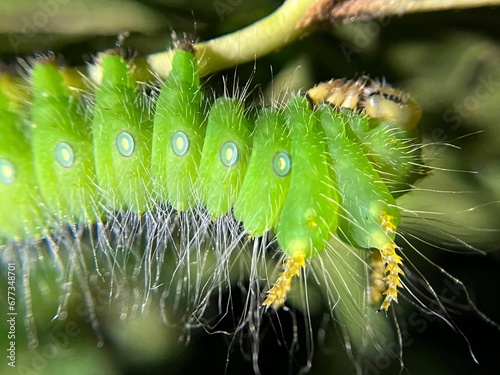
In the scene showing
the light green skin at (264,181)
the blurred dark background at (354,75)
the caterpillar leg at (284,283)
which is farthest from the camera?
the blurred dark background at (354,75)

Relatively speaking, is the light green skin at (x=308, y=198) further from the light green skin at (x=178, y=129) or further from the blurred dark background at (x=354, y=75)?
the blurred dark background at (x=354, y=75)

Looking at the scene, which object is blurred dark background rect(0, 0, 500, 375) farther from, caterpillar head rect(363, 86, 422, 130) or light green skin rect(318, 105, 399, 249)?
light green skin rect(318, 105, 399, 249)

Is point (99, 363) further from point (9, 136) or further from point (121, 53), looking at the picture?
point (121, 53)

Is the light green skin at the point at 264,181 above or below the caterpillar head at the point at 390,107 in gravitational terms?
below

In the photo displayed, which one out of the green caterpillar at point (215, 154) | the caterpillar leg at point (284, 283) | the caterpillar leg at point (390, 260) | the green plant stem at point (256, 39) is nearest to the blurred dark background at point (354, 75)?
the green plant stem at point (256, 39)

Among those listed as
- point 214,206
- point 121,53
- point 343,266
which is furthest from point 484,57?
point 121,53

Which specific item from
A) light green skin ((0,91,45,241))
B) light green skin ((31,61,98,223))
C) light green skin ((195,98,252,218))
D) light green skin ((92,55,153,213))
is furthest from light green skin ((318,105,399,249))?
light green skin ((0,91,45,241))

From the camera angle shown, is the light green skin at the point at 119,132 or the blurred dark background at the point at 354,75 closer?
the light green skin at the point at 119,132

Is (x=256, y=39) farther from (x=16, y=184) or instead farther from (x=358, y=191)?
(x=16, y=184)
